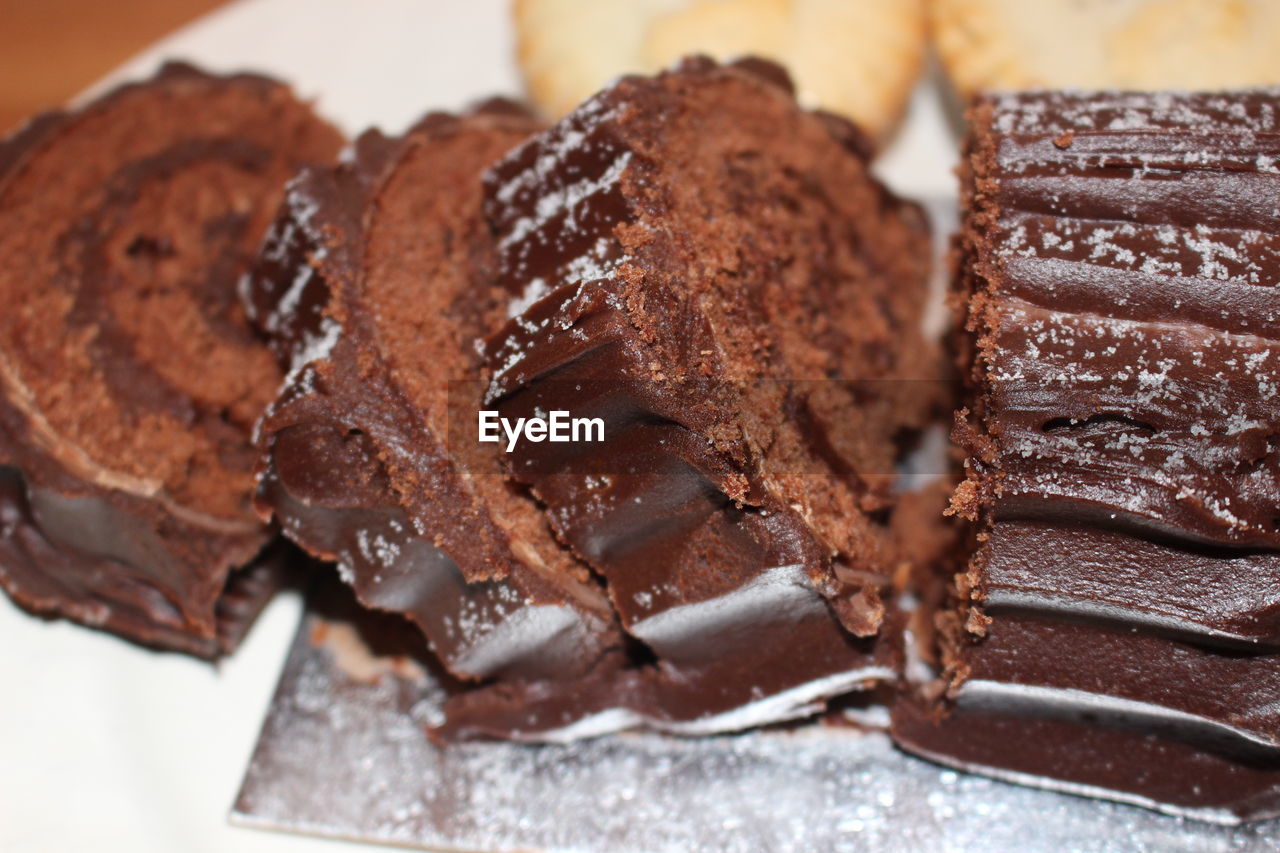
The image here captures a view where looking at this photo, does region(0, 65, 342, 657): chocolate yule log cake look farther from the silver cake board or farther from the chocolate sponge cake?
the silver cake board

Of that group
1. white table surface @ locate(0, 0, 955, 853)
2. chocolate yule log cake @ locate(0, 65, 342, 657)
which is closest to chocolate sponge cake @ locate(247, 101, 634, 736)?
chocolate yule log cake @ locate(0, 65, 342, 657)

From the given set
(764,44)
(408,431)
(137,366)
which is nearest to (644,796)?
(408,431)

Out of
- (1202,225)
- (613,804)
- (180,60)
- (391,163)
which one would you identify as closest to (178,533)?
(391,163)

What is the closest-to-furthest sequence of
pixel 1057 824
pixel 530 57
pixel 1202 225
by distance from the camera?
pixel 1202 225, pixel 1057 824, pixel 530 57

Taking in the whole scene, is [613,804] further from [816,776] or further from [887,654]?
[887,654]

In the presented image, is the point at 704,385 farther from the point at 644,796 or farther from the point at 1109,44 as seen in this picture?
the point at 1109,44

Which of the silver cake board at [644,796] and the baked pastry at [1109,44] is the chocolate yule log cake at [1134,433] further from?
the baked pastry at [1109,44]
